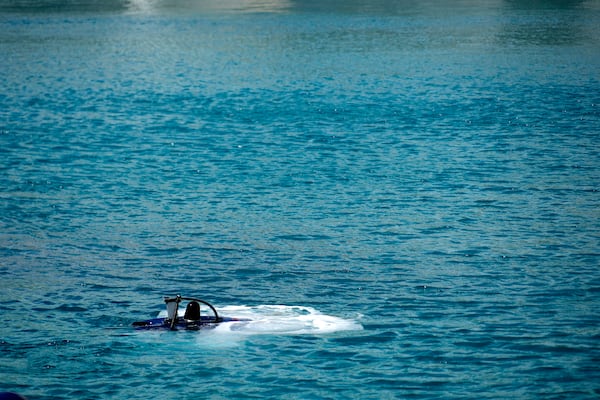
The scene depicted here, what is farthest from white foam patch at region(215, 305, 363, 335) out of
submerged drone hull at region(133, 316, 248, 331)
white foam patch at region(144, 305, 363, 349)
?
submerged drone hull at region(133, 316, 248, 331)

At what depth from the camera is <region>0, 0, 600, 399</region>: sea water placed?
70.3 feet

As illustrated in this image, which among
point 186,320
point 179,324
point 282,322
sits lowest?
point 282,322

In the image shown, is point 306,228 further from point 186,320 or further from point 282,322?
point 186,320

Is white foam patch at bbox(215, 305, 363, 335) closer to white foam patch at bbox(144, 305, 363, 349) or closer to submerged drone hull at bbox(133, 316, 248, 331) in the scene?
white foam patch at bbox(144, 305, 363, 349)

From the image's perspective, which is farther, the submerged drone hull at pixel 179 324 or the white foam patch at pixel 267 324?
the submerged drone hull at pixel 179 324

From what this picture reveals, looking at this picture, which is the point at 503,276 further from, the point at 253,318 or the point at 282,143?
the point at 282,143

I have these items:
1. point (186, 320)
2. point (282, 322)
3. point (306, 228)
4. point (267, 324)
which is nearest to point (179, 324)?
point (186, 320)

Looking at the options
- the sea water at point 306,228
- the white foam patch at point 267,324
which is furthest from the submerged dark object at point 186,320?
the sea water at point 306,228

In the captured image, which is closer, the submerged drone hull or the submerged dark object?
the submerged dark object

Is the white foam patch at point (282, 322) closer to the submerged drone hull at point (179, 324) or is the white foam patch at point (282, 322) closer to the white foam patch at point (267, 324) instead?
the white foam patch at point (267, 324)

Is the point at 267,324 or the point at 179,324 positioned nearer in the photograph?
the point at 179,324

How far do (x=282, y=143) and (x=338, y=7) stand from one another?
80.0 metres

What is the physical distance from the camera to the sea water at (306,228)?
21438 mm

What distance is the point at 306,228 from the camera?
32.2m
